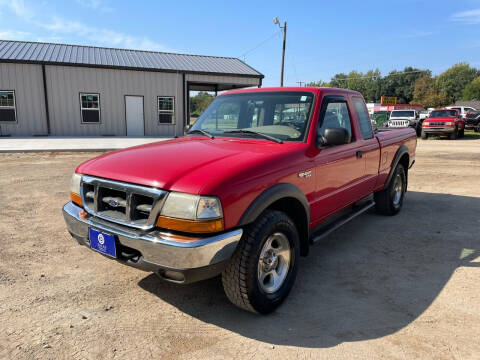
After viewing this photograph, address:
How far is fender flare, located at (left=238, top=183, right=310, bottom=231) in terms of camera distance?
2.54m

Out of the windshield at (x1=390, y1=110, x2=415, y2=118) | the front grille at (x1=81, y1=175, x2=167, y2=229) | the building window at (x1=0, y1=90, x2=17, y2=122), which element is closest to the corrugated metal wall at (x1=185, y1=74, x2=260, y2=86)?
the building window at (x1=0, y1=90, x2=17, y2=122)

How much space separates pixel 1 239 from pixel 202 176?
136 inches

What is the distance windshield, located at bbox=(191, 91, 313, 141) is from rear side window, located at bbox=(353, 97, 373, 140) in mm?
1198

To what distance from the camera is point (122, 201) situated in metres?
2.64

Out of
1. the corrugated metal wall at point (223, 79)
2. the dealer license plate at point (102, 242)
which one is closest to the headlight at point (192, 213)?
the dealer license plate at point (102, 242)

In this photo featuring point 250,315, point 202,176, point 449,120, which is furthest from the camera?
point 449,120

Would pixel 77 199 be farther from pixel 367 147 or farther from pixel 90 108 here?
pixel 90 108

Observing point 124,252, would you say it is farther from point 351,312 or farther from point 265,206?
point 351,312

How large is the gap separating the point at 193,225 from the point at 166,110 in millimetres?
19473

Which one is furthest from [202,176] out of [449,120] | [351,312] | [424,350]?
[449,120]

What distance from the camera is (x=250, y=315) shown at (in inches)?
114

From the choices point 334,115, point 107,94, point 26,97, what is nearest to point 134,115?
point 107,94

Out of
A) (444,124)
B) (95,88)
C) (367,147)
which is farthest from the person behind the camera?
(444,124)

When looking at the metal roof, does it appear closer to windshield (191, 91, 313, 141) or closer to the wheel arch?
windshield (191, 91, 313, 141)
